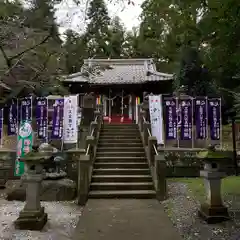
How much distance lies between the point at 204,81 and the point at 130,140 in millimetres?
10374

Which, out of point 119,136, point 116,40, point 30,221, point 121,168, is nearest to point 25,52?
point 30,221

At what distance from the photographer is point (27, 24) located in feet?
13.8

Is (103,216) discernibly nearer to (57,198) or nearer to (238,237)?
(57,198)

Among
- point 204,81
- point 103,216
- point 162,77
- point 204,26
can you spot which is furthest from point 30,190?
point 204,81

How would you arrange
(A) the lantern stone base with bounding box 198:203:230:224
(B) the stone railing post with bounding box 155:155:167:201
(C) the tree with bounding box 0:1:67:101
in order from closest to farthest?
(C) the tree with bounding box 0:1:67:101
(A) the lantern stone base with bounding box 198:203:230:224
(B) the stone railing post with bounding box 155:155:167:201

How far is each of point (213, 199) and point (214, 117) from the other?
7327mm

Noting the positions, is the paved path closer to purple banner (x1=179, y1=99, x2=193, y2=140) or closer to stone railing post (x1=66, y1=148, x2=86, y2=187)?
stone railing post (x1=66, y1=148, x2=86, y2=187)

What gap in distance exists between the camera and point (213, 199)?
6.86m

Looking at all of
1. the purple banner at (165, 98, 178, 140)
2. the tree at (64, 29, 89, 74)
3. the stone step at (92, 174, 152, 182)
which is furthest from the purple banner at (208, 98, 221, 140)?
the tree at (64, 29, 89, 74)

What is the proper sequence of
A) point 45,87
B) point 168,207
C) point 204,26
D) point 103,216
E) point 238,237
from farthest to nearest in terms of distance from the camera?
1. point 168,207
2. point 103,216
3. point 238,237
4. point 45,87
5. point 204,26

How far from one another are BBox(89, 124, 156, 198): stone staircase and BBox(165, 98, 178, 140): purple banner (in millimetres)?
1420

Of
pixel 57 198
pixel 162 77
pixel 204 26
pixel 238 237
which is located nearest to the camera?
pixel 204 26

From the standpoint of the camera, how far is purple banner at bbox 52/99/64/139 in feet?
42.1

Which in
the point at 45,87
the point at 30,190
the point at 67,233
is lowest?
the point at 67,233
